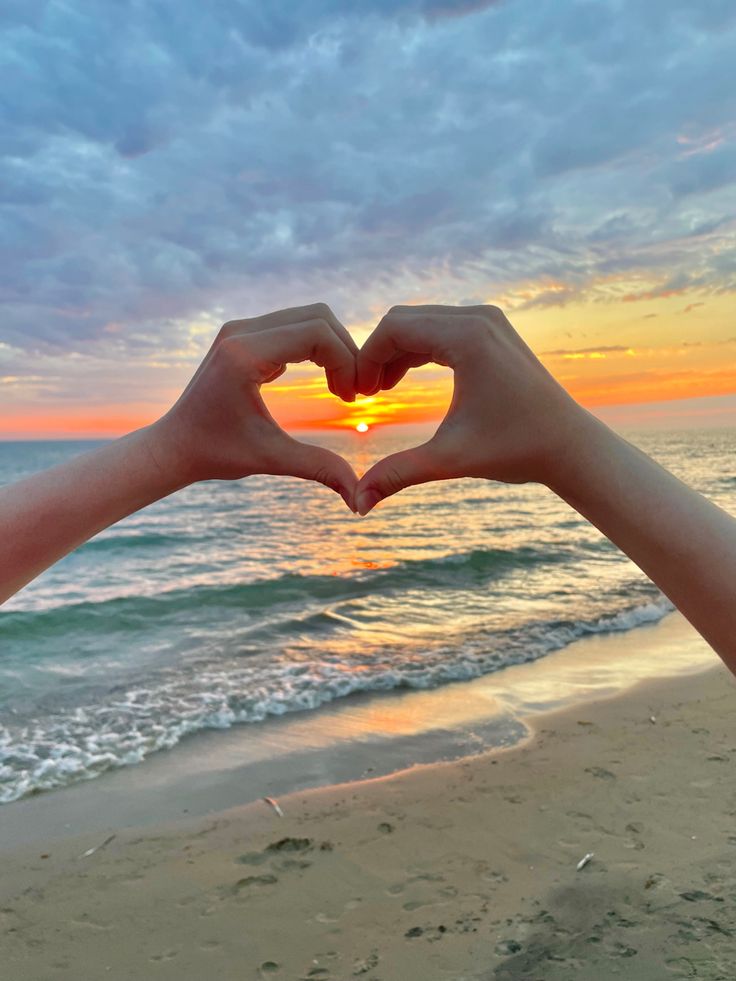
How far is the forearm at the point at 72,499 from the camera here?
193 centimetres

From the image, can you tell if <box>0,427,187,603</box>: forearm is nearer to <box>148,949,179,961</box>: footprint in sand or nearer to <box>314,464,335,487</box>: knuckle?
<box>314,464,335,487</box>: knuckle

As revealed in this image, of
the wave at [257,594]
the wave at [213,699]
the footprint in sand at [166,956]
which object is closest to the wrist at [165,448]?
the footprint in sand at [166,956]

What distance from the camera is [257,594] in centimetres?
1336

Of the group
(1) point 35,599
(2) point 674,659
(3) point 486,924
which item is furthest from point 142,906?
(1) point 35,599

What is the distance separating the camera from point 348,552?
17672mm

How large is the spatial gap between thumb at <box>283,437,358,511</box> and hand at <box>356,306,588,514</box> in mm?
173

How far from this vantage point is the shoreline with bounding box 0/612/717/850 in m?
5.19

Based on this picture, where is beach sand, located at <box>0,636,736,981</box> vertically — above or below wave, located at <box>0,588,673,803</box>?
above

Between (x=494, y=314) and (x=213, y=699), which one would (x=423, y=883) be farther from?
(x=213, y=699)

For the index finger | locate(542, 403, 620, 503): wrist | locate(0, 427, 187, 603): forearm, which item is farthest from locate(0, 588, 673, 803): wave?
locate(542, 403, 620, 503): wrist

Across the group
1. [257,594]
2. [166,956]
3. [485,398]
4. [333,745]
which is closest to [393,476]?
[485,398]

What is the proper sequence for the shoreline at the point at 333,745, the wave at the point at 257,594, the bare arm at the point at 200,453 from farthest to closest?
the wave at the point at 257,594, the shoreline at the point at 333,745, the bare arm at the point at 200,453

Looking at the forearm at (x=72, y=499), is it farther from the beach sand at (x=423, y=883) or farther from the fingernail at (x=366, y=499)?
the beach sand at (x=423, y=883)

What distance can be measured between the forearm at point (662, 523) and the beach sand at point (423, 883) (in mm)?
2109
